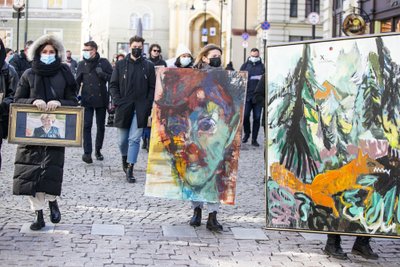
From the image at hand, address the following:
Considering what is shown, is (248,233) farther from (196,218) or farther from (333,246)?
(333,246)

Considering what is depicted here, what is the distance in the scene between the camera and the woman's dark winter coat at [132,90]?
10.5m

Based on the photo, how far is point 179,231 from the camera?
7434 mm

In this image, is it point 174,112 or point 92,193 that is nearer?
point 174,112

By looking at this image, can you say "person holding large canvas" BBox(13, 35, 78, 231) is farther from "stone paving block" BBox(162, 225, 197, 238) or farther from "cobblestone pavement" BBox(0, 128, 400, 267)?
"stone paving block" BBox(162, 225, 197, 238)

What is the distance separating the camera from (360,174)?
6.11m

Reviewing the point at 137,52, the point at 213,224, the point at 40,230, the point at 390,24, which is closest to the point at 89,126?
the point at 137,52

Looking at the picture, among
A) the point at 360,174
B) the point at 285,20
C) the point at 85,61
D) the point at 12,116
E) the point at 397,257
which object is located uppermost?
the point at 285,20

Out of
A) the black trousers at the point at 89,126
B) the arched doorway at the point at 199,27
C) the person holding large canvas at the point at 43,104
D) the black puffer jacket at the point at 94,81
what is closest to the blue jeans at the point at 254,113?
the black trousers at the point at 89,126

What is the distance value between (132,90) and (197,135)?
11.0 feet

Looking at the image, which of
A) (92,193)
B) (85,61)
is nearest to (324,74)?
(92,193)

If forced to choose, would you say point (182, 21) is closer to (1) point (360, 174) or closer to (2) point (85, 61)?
(2) point (85, 61)

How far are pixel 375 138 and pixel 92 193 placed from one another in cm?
445

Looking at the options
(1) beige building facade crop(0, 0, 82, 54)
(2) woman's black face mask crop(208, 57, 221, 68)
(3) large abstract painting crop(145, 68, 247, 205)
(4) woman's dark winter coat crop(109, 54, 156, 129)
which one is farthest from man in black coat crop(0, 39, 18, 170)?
(1) beige building facade crop(0, 0, 82, 54)

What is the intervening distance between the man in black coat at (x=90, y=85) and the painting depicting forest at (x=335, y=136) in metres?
6.31
